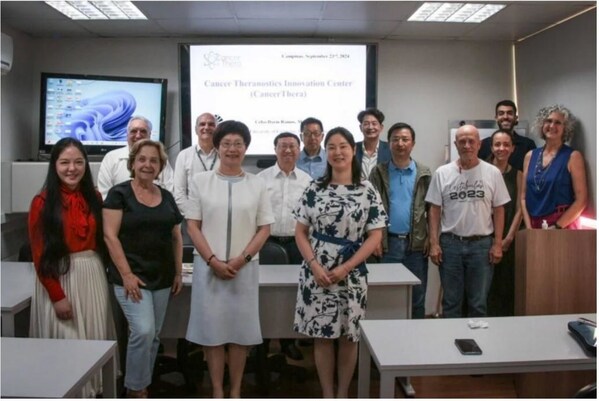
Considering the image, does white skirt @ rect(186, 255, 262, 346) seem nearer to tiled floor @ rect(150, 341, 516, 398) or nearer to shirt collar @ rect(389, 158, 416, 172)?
tiled floor @ rect(150, 341, 516, 398)

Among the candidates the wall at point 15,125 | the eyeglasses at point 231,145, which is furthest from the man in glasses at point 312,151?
the wall at point 15,125

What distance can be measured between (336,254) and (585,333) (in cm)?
109

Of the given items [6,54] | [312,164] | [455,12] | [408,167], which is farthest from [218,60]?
[408,167]

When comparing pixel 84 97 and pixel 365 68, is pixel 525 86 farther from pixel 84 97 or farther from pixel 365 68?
pixel 84 97

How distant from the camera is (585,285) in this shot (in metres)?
2.78

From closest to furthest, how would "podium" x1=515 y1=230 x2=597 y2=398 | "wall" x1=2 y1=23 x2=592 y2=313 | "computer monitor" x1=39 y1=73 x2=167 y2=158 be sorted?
"podium" x1=515 y1=230 x2=597 y2=398 < "computer monitor" x1=39 y1=73 x2=167 y2=158 < "wall" x1=2 y1=23 x2=592 y2=313

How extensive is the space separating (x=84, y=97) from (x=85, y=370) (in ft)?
11.0

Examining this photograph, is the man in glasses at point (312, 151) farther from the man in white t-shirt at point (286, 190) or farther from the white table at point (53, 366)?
the white table at point (53, 366)

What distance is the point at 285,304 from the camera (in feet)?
A: 9.70

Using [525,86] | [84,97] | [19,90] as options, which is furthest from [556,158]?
Result: [19,90]

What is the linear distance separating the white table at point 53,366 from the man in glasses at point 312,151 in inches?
83.3

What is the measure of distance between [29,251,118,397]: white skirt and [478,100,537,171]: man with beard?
2.96m

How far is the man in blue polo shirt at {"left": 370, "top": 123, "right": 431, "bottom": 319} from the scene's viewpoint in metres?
3.38

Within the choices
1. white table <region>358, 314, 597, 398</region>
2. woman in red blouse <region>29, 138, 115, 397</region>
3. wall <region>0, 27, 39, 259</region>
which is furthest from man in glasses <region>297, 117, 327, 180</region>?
wall <region>0, 27, 39, 259</region>
